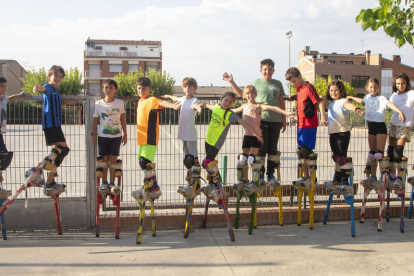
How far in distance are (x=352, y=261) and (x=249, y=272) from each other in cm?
122

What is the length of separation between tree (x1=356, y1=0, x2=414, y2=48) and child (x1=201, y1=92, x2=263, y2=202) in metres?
1.83

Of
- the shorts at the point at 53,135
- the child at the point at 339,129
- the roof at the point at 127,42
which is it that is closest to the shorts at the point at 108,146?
the shorts at the point at 53,135

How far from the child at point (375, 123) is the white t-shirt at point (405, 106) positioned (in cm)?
17

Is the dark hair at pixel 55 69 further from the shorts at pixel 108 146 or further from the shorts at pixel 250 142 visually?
the shorts at pixel 250 142

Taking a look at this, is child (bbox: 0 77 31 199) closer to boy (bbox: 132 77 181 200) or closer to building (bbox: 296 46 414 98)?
boy (bbox: 132 77 181 200)

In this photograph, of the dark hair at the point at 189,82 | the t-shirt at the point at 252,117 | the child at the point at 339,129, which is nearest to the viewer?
the dark hair at the point at 189,82

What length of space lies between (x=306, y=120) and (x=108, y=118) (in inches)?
110

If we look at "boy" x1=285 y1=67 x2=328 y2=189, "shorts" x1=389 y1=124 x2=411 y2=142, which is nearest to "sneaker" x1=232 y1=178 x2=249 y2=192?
"boy" x1=285 y1=67 x2=328 y2=189

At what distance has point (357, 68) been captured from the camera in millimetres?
66625

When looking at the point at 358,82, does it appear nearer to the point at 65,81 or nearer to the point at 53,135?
the point at 65,81

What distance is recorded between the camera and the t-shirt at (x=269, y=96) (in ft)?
18.2

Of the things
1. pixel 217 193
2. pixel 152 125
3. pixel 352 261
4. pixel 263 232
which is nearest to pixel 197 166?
pixel 217 193

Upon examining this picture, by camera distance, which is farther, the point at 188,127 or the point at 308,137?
the point at 308,137

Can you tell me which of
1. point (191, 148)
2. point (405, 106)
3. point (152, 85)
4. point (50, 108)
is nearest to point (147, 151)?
point (191, 148)
